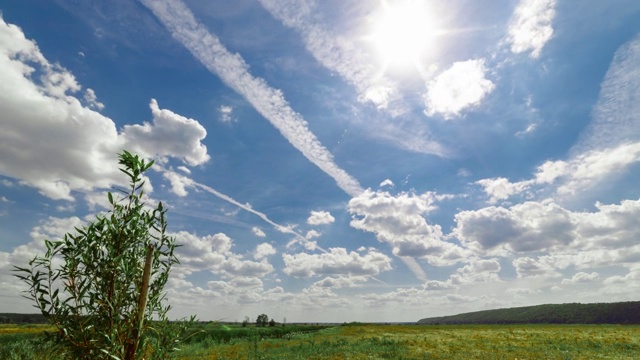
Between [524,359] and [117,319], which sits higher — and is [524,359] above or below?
below

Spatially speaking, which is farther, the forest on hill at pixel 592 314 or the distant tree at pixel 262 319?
the forest on hill at pixel 592 314

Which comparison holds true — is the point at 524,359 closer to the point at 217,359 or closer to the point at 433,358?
the point at 433,358

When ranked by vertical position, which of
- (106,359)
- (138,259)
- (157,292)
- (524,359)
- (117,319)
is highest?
(138,259)

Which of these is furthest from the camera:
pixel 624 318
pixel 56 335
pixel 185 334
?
pixel 624 318

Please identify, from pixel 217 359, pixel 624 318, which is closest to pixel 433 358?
pixel 217 359

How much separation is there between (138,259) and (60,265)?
0.94 metres

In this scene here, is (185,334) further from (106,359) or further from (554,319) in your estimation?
(554,319)

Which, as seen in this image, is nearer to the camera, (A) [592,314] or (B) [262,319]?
(B) [262,319]

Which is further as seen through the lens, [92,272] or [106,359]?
[92,272]

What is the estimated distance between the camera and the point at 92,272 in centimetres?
468

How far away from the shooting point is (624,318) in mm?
178375

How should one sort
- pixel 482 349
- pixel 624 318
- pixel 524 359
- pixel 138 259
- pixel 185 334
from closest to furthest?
pixel 138 259, pixel 185 334, pixel 524 359, pixel 482 349, pixel 624 318

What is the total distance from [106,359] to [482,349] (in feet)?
93.8

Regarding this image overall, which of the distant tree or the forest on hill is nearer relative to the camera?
the distant tree
